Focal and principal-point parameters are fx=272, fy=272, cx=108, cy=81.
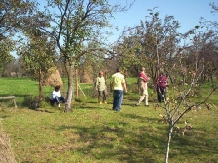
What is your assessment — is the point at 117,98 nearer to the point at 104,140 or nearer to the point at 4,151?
the point at 104,140

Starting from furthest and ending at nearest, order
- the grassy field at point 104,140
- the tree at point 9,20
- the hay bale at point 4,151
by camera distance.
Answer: the tree at point 9,20, the grassy field at point 104,140, the hay bale at point 4,151

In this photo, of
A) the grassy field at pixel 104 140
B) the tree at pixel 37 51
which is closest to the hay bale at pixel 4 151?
the grassy field at pixel 104 140

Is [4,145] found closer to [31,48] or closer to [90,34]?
[31,48]

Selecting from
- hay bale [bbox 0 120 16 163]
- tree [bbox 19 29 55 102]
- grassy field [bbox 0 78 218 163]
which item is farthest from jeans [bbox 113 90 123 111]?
hay bale [bbox 0 120 16 163]

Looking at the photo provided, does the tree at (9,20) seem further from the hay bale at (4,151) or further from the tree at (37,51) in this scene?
the hay bale at (4,151)

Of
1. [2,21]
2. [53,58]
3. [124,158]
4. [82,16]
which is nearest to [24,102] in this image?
[53,58]

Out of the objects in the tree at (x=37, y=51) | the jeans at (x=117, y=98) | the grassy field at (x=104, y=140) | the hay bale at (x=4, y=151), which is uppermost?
the tree at (x=37, y=51)

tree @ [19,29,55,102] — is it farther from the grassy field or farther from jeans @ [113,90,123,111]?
jeans @ [113,90,123,111]

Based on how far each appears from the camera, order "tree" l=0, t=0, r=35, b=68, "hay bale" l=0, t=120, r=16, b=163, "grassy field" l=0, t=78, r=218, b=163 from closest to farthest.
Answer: "hay bale" l=0, t=120, r=16, b=163 < "grassy field" l=0, t=78, r=218, b=163 < "tree" l=0, t=0, r=35, b=68

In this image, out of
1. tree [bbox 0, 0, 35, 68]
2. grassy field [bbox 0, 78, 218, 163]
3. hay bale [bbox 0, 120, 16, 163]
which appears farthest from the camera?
tree [bbox 0, 0, 35, 68]

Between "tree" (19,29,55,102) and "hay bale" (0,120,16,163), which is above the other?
"tree" (19,29,55,102)

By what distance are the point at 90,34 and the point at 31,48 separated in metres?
2.51

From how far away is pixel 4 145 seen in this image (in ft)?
14.1

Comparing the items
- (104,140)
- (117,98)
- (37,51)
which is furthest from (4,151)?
(117,98)
